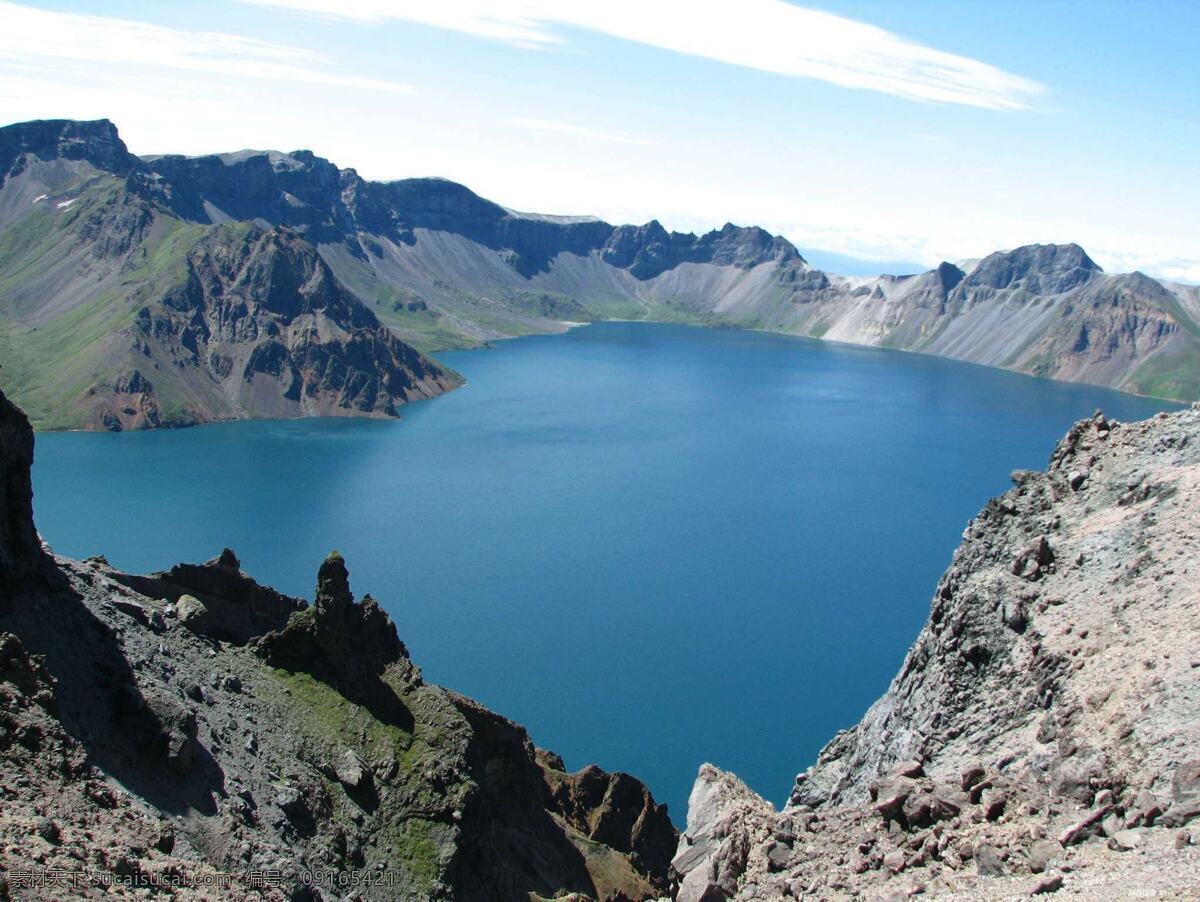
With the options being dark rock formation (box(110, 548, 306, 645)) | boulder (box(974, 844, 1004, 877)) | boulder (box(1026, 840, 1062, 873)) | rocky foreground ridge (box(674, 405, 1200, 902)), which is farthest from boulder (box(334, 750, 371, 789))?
boulder (box(1026, 840, 1062, 873))

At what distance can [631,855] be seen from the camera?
63.8 meters

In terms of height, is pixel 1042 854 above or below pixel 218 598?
above

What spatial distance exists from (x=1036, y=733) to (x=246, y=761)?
102 feet

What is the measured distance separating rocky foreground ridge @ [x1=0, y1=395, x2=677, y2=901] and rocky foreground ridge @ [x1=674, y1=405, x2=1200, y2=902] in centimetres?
1414

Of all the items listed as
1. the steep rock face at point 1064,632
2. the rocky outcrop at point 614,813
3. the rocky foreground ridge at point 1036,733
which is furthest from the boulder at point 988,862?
the rocky outcrop at point 614,813

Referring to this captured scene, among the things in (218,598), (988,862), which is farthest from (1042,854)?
(218,598)

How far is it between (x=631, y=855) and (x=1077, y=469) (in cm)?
3550

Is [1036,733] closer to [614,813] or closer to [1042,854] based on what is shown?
[1042,854]

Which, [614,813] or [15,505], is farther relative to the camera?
[614,813]

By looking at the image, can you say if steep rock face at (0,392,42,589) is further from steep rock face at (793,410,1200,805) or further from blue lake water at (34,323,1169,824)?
blue lake water at (34,323,1169,824)

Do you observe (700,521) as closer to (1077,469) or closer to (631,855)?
(631,855)

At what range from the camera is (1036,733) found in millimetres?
33656

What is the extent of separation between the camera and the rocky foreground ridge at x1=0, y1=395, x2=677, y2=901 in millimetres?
31625

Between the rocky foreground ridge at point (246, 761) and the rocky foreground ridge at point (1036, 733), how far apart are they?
46.4 feet
